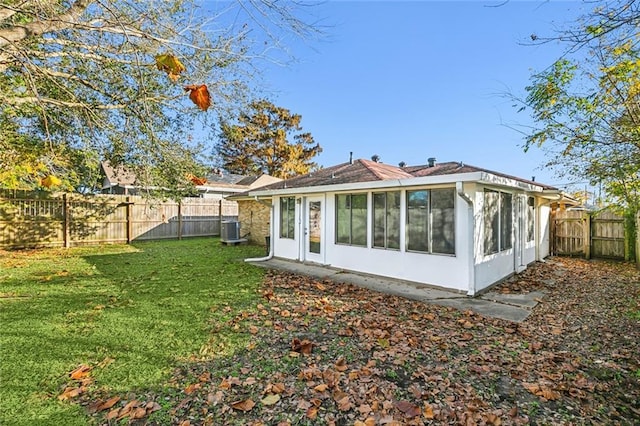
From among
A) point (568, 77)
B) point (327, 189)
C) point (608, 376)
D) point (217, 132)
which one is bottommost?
point (608, 376)

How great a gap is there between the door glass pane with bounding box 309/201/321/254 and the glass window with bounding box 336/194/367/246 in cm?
86

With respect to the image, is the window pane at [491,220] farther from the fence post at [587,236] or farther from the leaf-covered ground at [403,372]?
the fence post at [587,236]

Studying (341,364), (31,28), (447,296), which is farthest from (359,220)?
(31,28)

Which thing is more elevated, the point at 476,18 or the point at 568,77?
the point at 476,18

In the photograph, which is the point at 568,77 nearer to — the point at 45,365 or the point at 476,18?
the point at 476,18

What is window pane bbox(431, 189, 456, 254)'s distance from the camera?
675 centimetres

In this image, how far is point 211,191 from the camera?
75.8 ft

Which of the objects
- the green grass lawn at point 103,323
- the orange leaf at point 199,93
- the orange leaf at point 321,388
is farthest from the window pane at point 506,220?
the orange leaf at point 199,93

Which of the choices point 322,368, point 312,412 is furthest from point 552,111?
point 312,412

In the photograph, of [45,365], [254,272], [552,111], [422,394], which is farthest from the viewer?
[254,272]

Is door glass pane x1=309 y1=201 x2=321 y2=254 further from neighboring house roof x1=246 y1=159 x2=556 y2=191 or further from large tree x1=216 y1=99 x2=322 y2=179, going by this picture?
large tree x1=216 y1=99 x2=322 y2=179

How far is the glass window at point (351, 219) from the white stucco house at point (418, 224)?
0.03m

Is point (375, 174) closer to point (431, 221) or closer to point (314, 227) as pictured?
point (431, 221)

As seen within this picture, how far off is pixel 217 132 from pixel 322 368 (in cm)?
635
